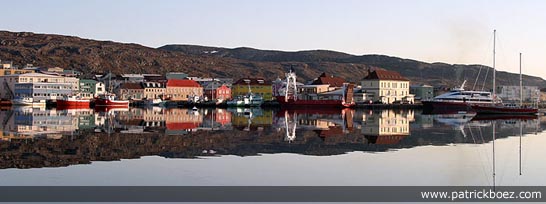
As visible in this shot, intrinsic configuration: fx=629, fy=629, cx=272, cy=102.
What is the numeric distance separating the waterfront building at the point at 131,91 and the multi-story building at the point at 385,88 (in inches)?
1473

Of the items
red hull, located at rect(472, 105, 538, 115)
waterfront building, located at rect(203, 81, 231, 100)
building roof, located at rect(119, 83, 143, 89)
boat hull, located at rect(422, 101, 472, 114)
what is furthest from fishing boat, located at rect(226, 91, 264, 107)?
red hull, located at rect(472, 105, 538, 115)

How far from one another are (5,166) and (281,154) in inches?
264

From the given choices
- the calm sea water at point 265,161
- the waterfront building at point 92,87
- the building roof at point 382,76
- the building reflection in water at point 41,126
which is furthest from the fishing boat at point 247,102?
the calm sea water at point 265,161

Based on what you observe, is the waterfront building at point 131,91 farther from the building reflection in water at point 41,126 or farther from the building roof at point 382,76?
the building reflection in water at point 41,126

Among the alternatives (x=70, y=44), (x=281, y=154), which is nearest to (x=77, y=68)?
(x=70, y=44)

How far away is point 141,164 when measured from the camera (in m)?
13.7

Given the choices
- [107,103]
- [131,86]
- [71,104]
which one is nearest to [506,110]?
[107,103]

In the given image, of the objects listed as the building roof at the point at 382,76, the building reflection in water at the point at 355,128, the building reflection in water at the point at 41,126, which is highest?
the building roof at the point at 382,76

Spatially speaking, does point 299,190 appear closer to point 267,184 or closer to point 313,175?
point 267,184

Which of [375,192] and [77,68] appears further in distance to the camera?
[77,68]

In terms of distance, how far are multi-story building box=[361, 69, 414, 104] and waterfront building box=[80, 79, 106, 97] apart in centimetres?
4298

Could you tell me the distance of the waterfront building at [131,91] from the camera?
104250mm

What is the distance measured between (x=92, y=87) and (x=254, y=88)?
26354mm

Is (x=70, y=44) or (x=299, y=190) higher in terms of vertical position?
(x=70, y=44)
